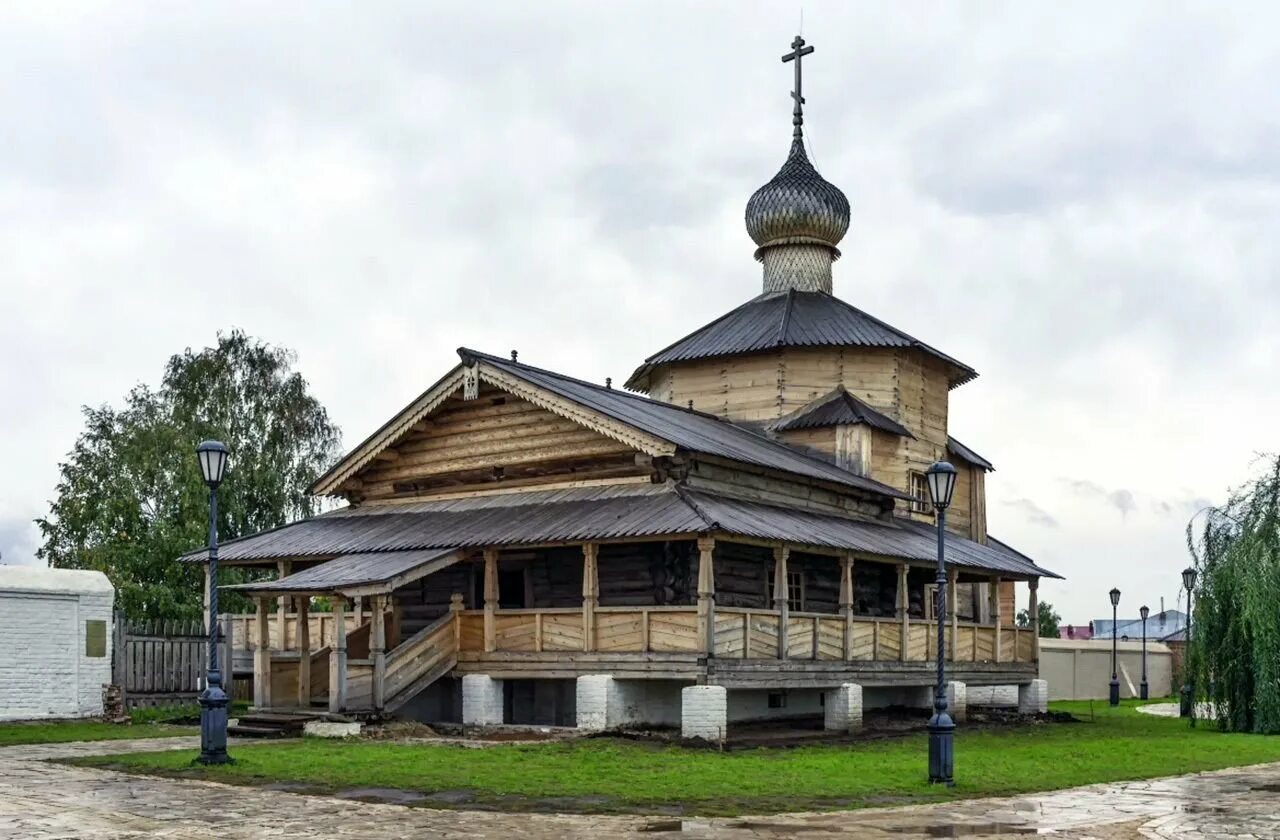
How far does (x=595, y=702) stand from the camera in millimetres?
25016

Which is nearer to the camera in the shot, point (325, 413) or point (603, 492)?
point (603, 492)

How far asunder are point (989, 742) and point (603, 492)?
26.1 feet

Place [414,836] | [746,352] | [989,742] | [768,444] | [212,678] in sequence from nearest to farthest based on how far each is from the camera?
[414,836] → [212,678] → [989,742] → [768,444] → [746,352]

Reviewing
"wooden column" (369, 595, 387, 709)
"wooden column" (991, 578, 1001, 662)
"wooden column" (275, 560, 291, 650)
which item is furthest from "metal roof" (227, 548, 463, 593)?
"wooden column" (991, 578, 1001, 662)

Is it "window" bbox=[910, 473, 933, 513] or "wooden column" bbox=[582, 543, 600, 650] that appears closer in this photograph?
"wooden column" bbox=[582, 543, 600, 650]

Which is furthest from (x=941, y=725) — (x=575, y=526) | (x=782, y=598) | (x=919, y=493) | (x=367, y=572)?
(x=919, y=493)

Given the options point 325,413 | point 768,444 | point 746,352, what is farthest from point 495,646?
point 325,413

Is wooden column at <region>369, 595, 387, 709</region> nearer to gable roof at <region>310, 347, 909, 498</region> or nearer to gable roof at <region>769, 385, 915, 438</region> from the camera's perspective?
gable roof at <region>310, 347, 909, 498</region>

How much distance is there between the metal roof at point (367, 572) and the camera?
2462 centimetres

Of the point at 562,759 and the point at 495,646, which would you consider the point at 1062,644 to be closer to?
the point at 495,646

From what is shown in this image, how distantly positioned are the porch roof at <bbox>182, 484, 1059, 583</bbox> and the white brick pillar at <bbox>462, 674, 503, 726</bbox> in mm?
2374

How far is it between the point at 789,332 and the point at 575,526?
44.3 ft

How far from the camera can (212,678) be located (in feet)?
65.2

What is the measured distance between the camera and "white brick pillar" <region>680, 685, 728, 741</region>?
77.9 feet
